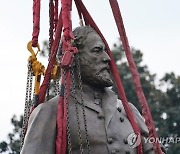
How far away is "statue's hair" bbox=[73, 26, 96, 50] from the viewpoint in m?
5.06

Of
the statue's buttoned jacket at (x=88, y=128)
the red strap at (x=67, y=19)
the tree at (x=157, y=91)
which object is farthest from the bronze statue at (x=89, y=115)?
the tree at (x=157, y=91)

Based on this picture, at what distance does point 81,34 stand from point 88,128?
0.71 m

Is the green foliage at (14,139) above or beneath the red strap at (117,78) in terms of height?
above

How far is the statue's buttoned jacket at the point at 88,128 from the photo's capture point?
4.75 meters

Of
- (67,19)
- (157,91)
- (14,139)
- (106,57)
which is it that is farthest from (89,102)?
(157,91)

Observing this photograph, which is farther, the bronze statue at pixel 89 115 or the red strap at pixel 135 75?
the red strap at pixel 135 75

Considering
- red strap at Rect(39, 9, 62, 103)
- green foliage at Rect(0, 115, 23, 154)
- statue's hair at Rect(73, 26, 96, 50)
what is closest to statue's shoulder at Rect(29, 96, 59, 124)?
Answer: red strap at Rect(39, 9, 62, 103)

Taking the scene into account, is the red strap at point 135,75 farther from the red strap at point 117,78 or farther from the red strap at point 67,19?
the red strap at point 67,19

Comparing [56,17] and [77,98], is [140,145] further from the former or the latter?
[56,17]

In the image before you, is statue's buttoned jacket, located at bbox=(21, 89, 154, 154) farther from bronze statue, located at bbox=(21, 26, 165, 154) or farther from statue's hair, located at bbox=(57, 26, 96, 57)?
statue's hair, located at bbox=(57, 26, 96, 57)

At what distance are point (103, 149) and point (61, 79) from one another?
1.88 feet

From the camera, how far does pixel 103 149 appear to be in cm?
477

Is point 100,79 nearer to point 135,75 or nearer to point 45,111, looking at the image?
point 135,75

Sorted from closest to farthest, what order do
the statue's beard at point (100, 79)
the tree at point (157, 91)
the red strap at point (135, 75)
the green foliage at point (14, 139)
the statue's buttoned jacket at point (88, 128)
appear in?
the statue's buttoned jacket at point (88, 128)
the red strap at point (135, 75)
the statue's beard at point (100, 79)
the green foliage at point (14, 139)
the tree at point (157, 91)
